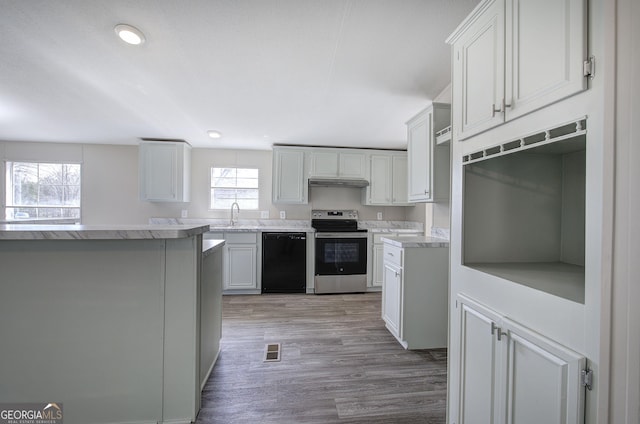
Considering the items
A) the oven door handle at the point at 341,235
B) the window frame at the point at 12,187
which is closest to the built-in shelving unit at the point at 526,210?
the oven door handle at the point at 341,235

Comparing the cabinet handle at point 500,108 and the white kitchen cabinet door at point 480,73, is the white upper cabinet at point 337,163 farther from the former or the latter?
the cabinet handle at point 500,108

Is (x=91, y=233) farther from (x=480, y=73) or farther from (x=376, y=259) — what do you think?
(x=376, y=259)

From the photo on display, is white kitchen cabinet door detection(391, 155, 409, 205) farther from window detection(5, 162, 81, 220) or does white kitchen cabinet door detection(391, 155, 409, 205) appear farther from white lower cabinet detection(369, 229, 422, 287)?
window detection(5, 162, 81, 220)

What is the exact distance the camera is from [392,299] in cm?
252

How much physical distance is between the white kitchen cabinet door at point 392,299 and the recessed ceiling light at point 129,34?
2567 millimetres

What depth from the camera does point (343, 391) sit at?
1729mm

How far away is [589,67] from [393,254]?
6.50 feet

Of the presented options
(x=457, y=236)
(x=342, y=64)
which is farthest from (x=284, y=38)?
(x=457, y=236)

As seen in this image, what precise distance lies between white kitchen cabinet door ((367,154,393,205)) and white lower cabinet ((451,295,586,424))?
123 inches

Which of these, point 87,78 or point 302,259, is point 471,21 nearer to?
point 87,78

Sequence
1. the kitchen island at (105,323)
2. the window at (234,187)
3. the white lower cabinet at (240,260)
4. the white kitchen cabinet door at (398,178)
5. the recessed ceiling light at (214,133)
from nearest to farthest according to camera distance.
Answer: the kitchen island at (105,323) → the recessed ceiling light at (214,133) → the white lower cabinet at (240,260) → the white kitchen cabinet door at (398,178) → the window at (234,187)

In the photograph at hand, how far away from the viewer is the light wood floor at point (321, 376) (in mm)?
1546

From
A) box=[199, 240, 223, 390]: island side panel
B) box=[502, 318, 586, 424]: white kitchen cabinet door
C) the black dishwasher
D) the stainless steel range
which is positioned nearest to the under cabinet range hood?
the stainless steel range

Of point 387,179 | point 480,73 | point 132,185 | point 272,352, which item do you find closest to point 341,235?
point 387,179
